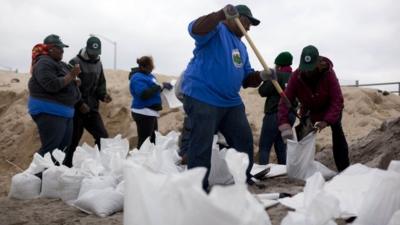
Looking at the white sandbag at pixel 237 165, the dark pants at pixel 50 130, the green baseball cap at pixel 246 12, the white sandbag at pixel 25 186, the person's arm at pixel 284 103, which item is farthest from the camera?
the dark pants at pixel 50 130

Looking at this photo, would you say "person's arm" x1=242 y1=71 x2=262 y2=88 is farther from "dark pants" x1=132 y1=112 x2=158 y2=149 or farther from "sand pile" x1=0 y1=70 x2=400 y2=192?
"sand pile" x1=0 y1=70 x2=400 y2=192

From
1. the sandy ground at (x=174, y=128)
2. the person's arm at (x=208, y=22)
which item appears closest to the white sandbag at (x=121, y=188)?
the sandy ground at (x=174, y=128)

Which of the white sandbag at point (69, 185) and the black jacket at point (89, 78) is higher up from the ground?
the black jacket at point (89, 78)

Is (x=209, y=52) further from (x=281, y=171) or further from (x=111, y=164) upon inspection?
(x=281, y=171)

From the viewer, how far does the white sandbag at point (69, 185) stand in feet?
12.6

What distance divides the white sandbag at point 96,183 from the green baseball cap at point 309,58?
1.61 m

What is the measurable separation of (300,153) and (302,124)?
0.27 metres

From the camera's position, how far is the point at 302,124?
4316 mm

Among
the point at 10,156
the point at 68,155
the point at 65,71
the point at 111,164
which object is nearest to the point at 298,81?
the point at 111,164

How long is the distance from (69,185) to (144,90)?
1.68 metres

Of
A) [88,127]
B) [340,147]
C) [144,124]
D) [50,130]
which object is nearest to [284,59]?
[340,147]

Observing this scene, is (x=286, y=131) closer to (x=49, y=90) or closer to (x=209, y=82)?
(x=209, y=82)

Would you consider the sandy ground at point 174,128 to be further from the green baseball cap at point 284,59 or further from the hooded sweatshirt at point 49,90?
the green baseball cap at point 284,59

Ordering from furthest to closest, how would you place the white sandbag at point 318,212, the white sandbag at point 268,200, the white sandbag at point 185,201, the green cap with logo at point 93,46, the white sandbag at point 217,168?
the green cap with logo at point 93,46, the white sandbag at point 217,168, the white sandbag at point 268,200, the white sandbag at point 318,212, the white sandbag at point 185,201
